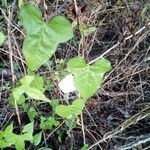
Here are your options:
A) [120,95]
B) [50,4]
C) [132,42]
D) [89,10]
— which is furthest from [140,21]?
[50,4]

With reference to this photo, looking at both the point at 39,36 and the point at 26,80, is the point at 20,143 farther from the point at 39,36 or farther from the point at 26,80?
the point at 39,36

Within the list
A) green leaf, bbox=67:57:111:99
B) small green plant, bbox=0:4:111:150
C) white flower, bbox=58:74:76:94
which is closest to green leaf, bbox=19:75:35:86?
small green plant, bbox=0:4:111:150

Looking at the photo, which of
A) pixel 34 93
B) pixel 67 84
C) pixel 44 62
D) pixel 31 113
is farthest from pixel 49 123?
pixel 44 62

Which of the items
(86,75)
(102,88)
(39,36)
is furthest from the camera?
(102,88)

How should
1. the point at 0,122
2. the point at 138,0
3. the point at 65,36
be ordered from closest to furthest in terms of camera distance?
1. the point at 65,36
2. the point at 0,122
3. the point at 138,0

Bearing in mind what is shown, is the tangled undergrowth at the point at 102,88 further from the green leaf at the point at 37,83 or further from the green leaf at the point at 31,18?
the green leaf at the point at 31,18

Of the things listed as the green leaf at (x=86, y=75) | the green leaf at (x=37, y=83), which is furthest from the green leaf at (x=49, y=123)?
the green leaf at (x=86, y=75)

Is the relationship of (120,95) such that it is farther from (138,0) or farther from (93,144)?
(138,0)
